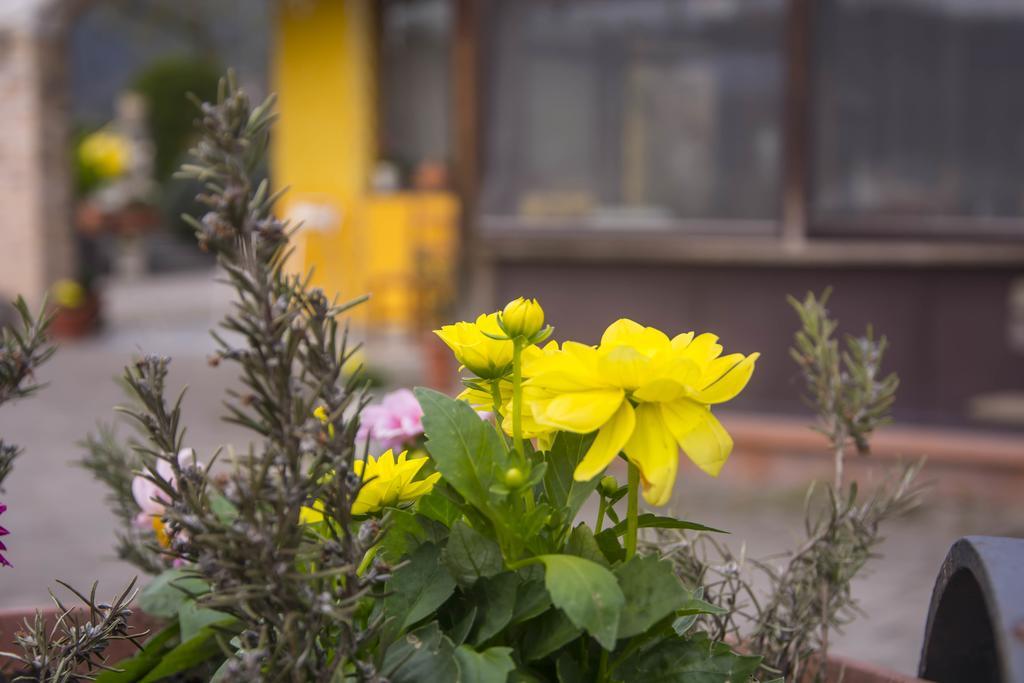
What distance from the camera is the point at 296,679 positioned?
863 mm

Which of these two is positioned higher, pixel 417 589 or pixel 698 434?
pixel 698 434

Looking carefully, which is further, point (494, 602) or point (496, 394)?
point (496, 394)

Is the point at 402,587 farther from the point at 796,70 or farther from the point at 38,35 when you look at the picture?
the point at 38,35

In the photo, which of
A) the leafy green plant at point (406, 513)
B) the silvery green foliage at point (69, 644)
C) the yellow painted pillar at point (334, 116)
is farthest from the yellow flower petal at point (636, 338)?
the yellow painted pillar at point (334, 116)

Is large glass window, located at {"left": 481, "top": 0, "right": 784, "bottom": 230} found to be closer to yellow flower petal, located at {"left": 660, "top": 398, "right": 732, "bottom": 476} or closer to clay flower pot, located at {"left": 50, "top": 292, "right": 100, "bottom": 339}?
yellow flower petal, located at {"left": 660, "top": 398, "right": 732, "bottom": 476}

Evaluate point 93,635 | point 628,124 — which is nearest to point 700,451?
point 93,635

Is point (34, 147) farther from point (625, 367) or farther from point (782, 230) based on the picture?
point (625, 367)

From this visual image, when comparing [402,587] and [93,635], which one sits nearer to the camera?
[402,587]

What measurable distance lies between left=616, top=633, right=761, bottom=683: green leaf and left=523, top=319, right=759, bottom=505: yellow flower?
0.54 ft

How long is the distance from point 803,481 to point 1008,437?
787 mm

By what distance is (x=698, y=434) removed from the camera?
0.94 m

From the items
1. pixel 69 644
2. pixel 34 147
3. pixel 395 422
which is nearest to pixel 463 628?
pixel 69 644

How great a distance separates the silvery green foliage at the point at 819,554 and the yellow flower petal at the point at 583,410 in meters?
0.38

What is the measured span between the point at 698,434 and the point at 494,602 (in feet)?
0.68
